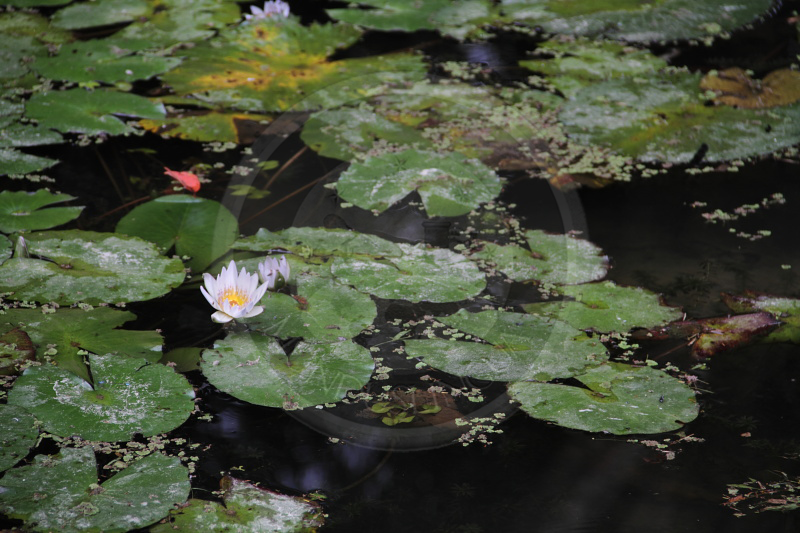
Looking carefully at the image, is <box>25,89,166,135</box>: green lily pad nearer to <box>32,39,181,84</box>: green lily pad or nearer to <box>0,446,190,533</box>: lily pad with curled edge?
<box>32,39,181,84</box>: green lily pad

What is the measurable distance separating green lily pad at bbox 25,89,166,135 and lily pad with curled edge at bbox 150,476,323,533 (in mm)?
1908

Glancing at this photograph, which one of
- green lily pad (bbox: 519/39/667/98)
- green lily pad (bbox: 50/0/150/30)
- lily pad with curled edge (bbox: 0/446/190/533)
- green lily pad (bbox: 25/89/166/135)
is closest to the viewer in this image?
lily pad with curled edge (bbox: 0/446/190/533)

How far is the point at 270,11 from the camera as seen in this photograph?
12.7 feet

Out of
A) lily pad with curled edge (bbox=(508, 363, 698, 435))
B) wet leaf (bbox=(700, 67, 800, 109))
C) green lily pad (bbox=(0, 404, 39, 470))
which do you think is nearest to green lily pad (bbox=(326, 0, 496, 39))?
wet leaf (bbox=(700, 67, 800, 109))

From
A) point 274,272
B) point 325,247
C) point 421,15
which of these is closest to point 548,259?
point 325,247

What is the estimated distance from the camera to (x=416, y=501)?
5.15 ft

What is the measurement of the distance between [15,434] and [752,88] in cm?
325

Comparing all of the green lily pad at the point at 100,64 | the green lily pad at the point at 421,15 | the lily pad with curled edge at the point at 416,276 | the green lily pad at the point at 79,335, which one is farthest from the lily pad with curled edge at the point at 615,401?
the green lily pad at the point at 421,15

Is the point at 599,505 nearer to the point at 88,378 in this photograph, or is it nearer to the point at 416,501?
the point at 416,501

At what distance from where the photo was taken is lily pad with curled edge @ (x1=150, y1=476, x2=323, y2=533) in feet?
4.73

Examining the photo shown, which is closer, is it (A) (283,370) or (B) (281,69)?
(A) (283,370)

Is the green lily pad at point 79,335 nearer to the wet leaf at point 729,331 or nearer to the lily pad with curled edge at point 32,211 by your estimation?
the lily pad with curled edge at point 32,211

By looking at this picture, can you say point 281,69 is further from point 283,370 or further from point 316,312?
point 283,370

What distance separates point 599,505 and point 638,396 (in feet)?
1.12
